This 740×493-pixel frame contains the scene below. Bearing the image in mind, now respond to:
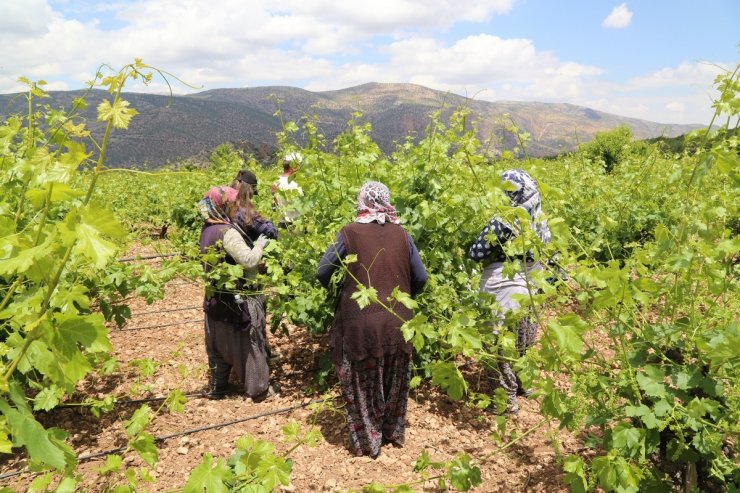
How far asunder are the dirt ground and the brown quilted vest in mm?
650

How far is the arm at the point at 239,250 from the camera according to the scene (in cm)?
347

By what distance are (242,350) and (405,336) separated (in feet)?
7.88

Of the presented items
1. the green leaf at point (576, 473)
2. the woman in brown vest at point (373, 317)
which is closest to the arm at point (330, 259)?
the woman in brown vest at point (373, 317)

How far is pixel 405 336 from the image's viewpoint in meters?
1.78

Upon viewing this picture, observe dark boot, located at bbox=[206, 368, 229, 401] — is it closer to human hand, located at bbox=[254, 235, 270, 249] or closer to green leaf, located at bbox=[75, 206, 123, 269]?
human hand, located at bbox=[254, 235, 270, 249]

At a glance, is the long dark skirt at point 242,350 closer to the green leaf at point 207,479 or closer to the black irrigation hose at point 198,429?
the black irrigation hose at point 198,429

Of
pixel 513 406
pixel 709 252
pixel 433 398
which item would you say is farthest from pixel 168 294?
pixel 709 252

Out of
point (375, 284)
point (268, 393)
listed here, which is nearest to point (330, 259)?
point (375, 284)

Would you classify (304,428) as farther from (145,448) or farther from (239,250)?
(145,448)

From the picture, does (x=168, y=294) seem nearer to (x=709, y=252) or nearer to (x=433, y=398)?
(x=433, y=398)

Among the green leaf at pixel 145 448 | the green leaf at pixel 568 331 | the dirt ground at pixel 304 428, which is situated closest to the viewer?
the green leaf at pixel 568 331

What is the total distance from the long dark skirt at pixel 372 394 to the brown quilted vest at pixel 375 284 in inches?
5.0

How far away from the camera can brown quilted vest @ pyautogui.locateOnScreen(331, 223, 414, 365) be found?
291cm

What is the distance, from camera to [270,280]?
372 cm
